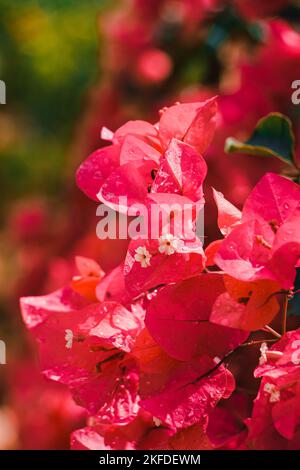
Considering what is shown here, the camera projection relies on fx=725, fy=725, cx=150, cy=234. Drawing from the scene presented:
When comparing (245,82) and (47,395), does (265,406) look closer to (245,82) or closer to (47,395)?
(245,82)

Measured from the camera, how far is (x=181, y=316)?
51cm

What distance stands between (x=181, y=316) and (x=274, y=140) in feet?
0.89

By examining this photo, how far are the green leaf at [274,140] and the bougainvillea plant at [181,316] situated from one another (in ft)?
0.39

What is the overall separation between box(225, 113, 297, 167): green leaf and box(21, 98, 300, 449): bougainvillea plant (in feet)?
0.39

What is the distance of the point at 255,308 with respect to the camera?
49cm

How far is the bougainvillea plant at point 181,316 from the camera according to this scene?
489 mm

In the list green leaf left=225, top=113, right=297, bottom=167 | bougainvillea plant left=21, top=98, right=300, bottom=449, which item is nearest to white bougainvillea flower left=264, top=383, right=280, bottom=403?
bougainvillea plant left=21, top=98, right=300, bottom=449

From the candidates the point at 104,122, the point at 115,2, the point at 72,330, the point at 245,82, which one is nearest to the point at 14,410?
the point at 104,122

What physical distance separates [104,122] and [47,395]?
2.12 feet
